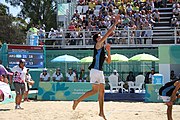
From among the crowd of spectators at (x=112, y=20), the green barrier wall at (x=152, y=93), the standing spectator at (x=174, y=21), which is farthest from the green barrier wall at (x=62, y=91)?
the standing spectator at (x=174, y=21)

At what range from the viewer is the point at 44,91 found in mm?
17953

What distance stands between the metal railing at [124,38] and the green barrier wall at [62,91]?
5833 millimetres

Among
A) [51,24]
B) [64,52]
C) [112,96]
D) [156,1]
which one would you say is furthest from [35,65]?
[51,24]

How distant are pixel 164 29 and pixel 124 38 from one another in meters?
2.83

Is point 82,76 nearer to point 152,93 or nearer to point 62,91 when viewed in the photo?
point 62,91

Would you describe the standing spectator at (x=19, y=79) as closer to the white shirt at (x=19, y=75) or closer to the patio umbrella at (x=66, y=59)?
the white shirt at (x=19, y=75)

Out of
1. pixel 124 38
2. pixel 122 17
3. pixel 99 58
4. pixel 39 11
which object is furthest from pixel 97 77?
pixel 39 11

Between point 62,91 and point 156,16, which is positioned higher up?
point 156,16

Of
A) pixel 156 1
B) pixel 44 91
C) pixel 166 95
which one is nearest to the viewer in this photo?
pixel 166 95

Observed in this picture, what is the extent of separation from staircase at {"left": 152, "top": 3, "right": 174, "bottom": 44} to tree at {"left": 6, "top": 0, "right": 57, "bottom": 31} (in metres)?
21.9

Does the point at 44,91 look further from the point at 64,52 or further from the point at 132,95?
the point at 64,52

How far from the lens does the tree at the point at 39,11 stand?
4728 centimetres

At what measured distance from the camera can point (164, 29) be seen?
24562 mm

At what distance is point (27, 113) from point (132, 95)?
6847 millimetres
